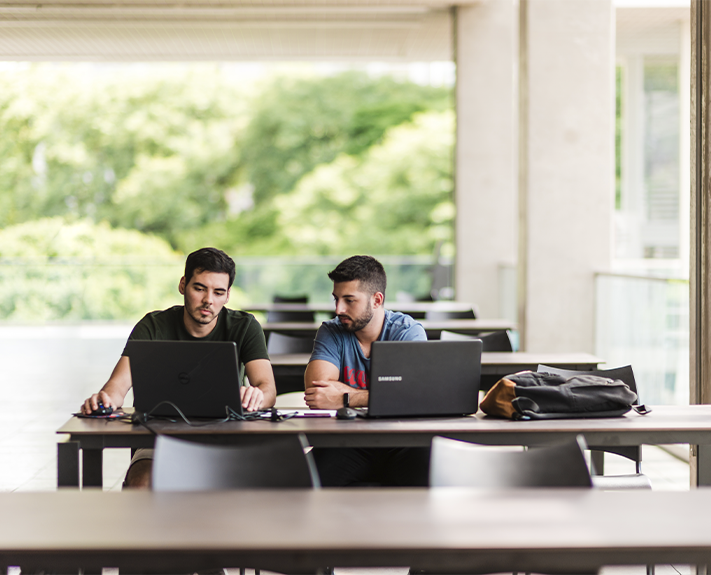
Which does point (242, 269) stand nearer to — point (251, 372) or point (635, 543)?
point (251, 372)

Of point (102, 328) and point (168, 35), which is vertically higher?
point (168, 35)

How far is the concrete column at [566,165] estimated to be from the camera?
248 inches

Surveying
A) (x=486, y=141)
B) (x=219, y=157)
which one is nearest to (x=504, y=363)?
(x=486, y=141)

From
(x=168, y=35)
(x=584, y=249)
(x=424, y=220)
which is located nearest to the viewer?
(x=584, y=249)

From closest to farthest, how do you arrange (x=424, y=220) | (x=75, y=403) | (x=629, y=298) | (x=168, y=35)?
(x=629, y=298) → (x=75, y=403) → (x=168, y=35) → (x=424, y=220)

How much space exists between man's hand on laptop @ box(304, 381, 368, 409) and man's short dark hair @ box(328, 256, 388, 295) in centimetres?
47

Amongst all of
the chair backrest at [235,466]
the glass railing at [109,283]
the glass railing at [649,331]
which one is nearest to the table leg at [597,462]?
the glass railing at [649,331]

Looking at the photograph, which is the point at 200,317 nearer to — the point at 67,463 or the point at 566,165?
the point at 67,463

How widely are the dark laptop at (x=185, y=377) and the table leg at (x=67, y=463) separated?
0.80ft

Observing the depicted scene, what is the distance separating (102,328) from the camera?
506 inches

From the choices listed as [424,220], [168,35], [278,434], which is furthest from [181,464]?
[424,220]

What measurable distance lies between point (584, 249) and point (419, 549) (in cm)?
524

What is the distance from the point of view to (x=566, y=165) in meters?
6.31

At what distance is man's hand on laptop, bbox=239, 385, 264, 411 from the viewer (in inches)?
104
